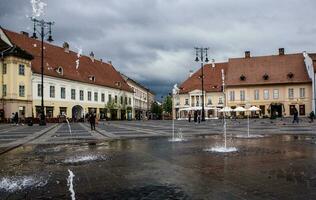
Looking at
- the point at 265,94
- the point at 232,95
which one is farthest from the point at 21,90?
the point at 265,94

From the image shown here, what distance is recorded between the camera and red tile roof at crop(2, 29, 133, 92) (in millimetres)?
59219

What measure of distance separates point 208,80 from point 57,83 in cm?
3587

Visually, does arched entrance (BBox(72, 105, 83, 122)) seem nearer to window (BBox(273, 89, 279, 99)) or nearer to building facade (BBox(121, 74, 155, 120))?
building facade (BBox(121, 74, 155, 120))

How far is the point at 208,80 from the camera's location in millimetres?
85000

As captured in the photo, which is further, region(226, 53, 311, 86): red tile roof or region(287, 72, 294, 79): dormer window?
region(226, 53, 311, 86): red tile roof

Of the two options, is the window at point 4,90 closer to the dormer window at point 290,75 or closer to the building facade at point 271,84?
the building facade at point 271,84

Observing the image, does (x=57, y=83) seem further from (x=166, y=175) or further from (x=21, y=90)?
(x=166, y=175)

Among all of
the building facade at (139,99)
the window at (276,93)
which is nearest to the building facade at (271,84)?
the window at (276,93)

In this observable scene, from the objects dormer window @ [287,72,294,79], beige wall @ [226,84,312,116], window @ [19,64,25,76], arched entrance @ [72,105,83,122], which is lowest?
arched entrance @ [72,105,83,122]

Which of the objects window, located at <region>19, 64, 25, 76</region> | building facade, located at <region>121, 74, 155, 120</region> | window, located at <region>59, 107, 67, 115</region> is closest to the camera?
window, located at <region>19, 64, 25, 76</region>

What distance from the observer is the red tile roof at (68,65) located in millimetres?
59219

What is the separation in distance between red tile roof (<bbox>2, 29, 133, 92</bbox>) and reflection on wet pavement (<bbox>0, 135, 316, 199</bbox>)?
49.4 meters

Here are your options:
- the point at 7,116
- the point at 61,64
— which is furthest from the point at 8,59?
the point at 61,64

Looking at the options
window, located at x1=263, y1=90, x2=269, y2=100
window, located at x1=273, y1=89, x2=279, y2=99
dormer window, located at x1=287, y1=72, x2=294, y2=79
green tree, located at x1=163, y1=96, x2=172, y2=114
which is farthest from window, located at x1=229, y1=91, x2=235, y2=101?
green tree, located at x1=163, y1=96, x2=172, y2=114
